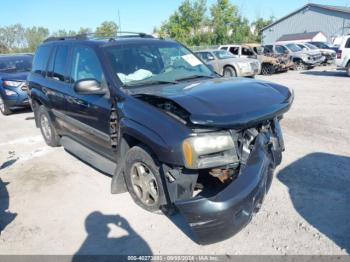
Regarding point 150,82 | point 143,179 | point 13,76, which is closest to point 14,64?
point 13,76

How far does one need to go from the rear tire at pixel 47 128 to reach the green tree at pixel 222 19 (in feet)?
157

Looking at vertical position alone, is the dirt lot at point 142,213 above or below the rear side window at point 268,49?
below

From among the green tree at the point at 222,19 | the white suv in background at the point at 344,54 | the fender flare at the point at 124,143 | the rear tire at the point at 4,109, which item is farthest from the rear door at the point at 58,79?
the green tree at the point at 222,19

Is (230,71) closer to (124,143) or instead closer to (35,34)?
(124,143)

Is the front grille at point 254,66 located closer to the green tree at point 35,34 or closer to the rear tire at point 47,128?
the rear tire at point 47,128

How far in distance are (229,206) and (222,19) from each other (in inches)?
2070

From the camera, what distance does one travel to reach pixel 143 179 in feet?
12.4

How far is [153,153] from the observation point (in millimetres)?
3551

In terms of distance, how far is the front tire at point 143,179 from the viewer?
3.55m

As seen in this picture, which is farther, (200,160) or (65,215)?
(65,215)

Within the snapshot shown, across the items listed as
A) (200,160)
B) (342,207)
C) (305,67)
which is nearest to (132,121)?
(200,160)

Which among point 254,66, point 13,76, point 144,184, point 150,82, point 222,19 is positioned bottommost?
point 144,184

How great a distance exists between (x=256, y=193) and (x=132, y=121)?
4.81ft

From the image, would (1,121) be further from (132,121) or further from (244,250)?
(244,250)
